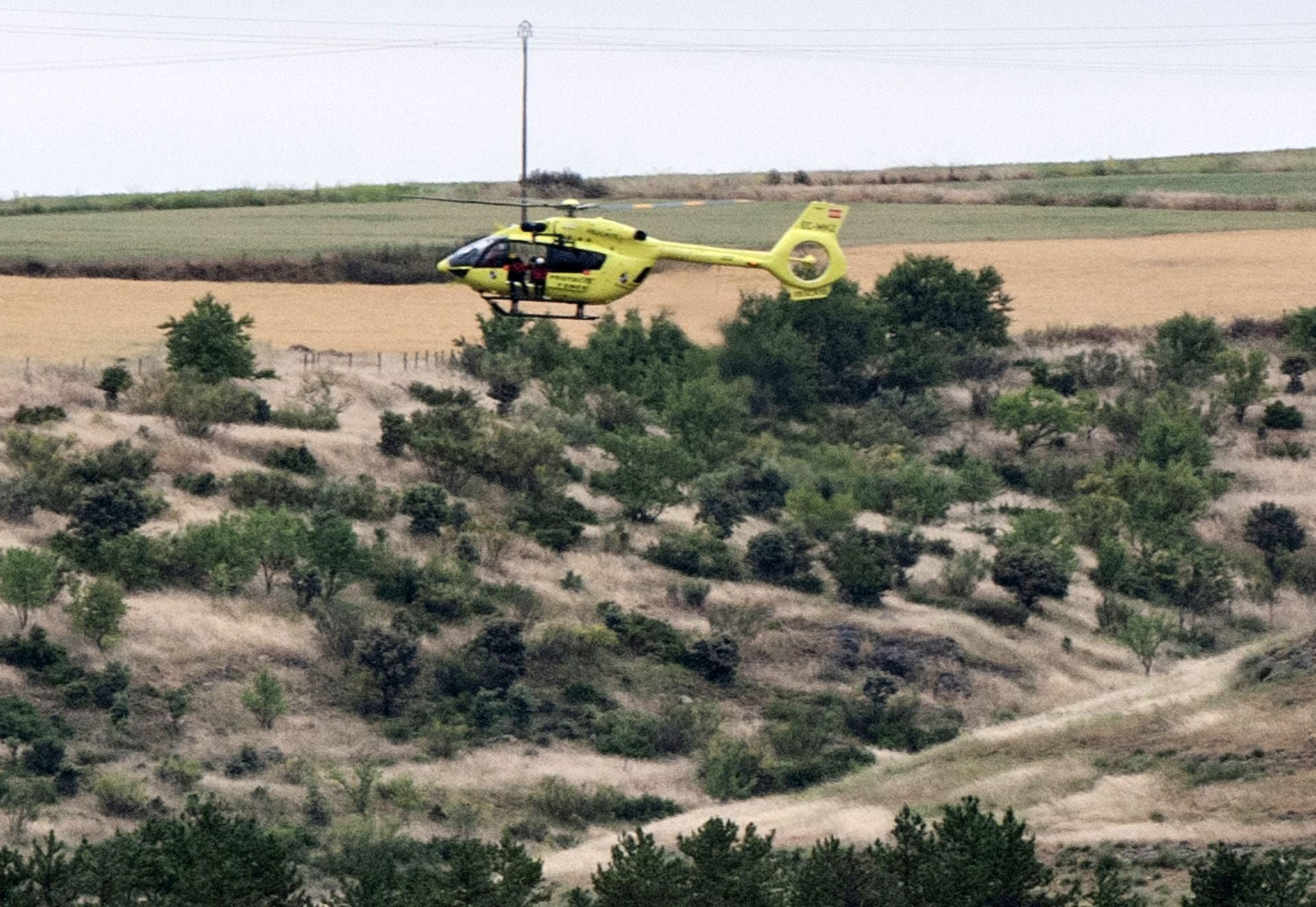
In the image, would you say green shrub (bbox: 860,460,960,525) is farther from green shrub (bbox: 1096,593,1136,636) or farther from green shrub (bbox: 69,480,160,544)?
green shrub (bbox: 69,480,160,544)

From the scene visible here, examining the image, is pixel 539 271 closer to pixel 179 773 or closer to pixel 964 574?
pixel 179 773

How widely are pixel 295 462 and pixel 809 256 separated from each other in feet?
109

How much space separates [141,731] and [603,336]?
143 feet

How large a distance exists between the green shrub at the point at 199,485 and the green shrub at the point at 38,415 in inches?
245

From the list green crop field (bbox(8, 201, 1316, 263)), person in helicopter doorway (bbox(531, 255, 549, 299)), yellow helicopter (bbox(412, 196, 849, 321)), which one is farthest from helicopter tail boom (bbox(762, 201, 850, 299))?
green crop field (bbox(8, 201, 1316, 263))

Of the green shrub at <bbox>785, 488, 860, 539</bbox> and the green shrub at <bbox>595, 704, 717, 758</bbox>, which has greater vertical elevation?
the green shrub at <bbox>785, 488, 860, 539</bbox>

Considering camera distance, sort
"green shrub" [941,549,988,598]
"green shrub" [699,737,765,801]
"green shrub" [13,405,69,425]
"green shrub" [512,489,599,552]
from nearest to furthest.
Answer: "green shrub" [699,737,765,801] → "green shrub" [512,489,599,552] → "green shrub" [13,405,69,425] → "green shrub" [941,549,988,598]

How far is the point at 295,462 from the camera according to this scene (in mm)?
105125

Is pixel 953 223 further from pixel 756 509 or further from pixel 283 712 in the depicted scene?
pixel 283 712

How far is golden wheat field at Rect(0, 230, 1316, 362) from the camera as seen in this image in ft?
396

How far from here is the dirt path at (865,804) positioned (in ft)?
246

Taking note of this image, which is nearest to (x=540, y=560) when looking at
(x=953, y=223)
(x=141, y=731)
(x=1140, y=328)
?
(x=141, y=731)

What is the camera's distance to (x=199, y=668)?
89.4 metres

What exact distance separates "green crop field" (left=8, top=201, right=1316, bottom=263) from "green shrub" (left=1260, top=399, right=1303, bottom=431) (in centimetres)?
2558
